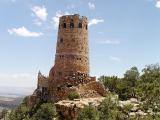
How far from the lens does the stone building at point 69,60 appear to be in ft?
271

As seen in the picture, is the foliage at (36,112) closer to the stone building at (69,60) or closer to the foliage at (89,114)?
the stone building at (69,60)

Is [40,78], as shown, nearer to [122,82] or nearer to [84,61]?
[84,61]

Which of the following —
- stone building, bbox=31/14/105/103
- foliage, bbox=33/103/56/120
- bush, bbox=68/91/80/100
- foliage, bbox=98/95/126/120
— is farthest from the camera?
stone building, bbox=31/14/105/103

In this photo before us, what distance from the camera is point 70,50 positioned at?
84.1m

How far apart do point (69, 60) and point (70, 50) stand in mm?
2129

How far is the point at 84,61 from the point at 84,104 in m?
18.5

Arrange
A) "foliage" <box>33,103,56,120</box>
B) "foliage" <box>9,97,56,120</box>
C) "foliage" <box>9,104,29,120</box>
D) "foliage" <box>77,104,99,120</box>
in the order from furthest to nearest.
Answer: "foliage" <box>9,104,29,120</box>
"foliage" <box>9,97,56,120</box>
"foliage" <box>33,103,56,120</box>
"foliage" <box>77,104,99,120</box>

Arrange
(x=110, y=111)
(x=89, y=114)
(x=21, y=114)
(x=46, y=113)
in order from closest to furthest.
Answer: (x=89, y=114) < (x=110, y=111) < (x=46, y=113) < (x=21, y=114)

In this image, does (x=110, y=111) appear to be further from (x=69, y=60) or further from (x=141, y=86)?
(x=69, y=60)

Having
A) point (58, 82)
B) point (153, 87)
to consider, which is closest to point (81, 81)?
point (58, 82)

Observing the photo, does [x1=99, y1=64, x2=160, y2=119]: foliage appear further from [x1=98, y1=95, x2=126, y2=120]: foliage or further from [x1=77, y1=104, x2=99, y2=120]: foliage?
[x1=77, y1=104, x2=99, y2=120]: foliage

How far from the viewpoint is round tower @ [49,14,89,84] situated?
84.0 metres

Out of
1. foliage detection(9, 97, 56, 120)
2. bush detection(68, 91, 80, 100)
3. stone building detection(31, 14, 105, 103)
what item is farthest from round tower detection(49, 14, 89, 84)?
bush detection(68, 91, 80, 100)

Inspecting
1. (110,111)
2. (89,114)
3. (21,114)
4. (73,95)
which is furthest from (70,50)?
(89,114)
